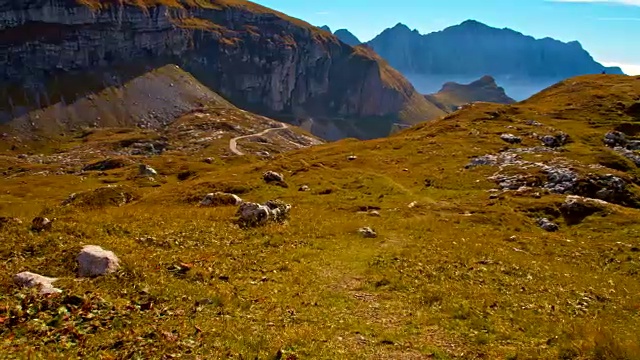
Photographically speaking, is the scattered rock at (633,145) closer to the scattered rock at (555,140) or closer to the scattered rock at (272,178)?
the scattered rock at (555,140)

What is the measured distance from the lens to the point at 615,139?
8412 centimetres

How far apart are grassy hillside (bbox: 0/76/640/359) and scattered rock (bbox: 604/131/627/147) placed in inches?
1402

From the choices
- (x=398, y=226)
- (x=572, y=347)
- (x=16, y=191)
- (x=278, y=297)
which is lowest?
(x=16, y=191)

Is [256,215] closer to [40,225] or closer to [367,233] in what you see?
[367,233]

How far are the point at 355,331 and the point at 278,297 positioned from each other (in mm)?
4238

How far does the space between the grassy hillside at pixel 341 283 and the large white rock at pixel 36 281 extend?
1.32 ft

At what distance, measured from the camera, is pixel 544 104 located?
126 metres

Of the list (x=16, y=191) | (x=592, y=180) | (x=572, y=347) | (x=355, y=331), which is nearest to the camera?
(x=572, y=347)

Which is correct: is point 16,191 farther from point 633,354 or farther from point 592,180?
point 633,354

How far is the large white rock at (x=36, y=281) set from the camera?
56.9 ft

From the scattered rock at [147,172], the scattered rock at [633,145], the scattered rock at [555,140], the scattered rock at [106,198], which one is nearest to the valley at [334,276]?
the scattered rock at [106,198]

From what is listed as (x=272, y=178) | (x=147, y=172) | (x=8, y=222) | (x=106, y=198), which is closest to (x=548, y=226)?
(x=272, y=178)

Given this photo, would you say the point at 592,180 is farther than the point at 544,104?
No

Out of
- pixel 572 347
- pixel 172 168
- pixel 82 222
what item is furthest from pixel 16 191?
pixel 572 347
